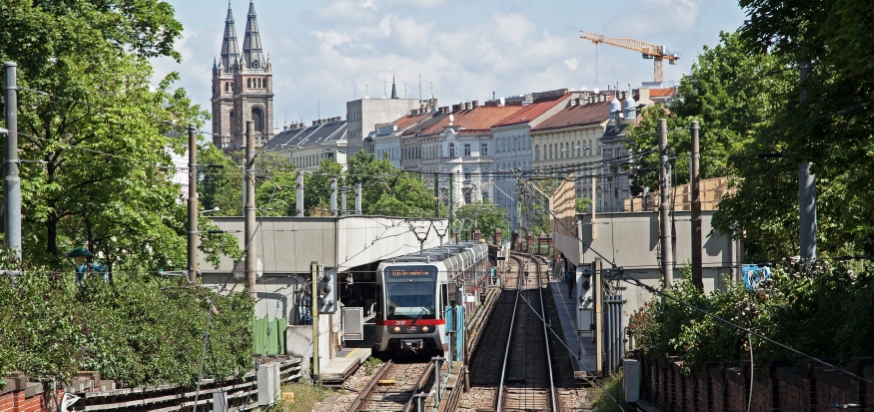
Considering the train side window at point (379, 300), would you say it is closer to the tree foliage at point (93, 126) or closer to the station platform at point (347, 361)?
the station platform at point (347, 361)

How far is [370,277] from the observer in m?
45.5

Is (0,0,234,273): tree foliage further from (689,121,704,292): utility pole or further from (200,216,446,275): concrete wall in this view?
(689,121,704,292): utility pole

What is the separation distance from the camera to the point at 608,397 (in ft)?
86.5

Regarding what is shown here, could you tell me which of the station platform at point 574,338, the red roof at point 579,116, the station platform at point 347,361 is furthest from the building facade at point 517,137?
the station platform at point 347,361

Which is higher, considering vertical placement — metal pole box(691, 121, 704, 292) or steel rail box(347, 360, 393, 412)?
metal pole box(691, 121, 704, 292)

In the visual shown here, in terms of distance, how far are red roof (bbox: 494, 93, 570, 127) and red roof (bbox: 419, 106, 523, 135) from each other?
2.95 metres

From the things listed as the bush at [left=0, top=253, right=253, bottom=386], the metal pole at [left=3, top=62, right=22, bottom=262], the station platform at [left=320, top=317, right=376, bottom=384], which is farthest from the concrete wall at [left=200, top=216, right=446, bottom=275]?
the metal pole at [left=3, top=62, right=22, bottom=262]

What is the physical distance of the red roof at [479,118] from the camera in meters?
154

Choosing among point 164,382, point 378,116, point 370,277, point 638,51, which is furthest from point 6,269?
point 378,116

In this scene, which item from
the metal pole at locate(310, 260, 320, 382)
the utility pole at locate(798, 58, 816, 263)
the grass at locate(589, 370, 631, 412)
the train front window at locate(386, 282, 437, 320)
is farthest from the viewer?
the train front window at locate(386, 282, 437, 320)

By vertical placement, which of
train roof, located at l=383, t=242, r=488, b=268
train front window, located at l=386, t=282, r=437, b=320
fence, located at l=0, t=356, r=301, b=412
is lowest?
fence, located at l=0, t=356, r=301, b=412

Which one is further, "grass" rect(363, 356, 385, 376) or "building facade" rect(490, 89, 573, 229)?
"building facade" rect(490, 89, 573, 229)

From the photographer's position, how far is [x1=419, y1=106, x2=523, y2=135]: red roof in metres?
154

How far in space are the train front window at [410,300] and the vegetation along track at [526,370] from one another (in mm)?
2647
